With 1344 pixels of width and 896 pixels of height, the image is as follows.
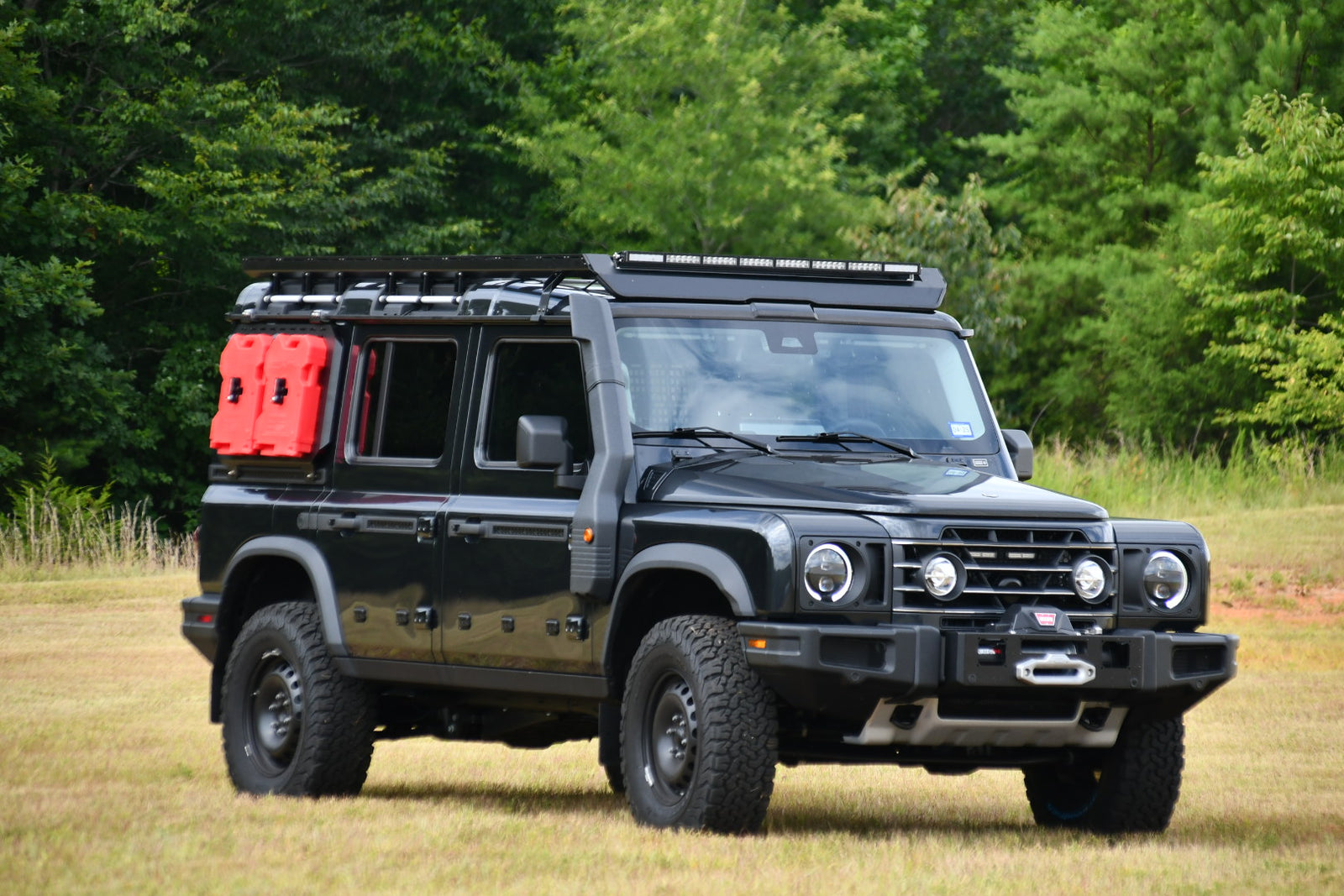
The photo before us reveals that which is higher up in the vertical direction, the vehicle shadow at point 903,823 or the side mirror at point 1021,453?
the side mirror at point 1021,453

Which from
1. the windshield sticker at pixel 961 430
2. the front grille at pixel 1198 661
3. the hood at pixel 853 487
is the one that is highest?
the windshield sticker at pixel 961 430

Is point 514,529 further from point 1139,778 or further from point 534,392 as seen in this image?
point 1139,778

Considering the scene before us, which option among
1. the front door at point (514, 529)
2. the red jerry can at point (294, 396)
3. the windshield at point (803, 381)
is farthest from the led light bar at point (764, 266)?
the red jerry can at point (294, 396)

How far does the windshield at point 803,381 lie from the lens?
8.84 m

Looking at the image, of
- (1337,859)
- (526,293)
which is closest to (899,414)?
(526,293)

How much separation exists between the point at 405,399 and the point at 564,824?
226 centimetres

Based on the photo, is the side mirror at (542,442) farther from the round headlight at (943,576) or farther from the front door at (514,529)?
the round headlight at (943,576)

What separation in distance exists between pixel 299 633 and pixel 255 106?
95.9 ft

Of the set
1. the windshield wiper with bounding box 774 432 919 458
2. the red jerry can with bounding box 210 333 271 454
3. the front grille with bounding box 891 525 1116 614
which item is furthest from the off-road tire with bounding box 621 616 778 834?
the red jerry can with bounding box 210 333 271 454

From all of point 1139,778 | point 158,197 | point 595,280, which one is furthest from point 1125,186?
point 1139,778

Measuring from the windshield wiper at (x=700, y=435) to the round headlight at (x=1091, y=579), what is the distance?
53.2 inches

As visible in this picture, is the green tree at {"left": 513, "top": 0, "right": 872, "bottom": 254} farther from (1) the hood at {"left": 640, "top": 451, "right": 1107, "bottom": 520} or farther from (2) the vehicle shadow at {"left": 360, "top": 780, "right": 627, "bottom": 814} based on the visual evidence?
(1) the hood at {"left": 640, "top": 451, "right": 1107, "bottom": 520}

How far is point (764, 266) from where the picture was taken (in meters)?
9.24

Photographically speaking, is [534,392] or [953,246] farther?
[953,246]
